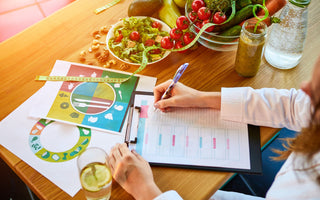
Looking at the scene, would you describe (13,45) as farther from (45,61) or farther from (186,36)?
(186,36)

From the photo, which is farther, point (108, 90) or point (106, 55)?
point (106, 55)

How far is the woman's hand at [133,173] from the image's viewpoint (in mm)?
890

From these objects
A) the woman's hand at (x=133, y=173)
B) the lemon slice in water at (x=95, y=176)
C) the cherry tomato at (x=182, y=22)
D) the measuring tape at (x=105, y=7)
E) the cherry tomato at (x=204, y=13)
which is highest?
the measuring tape at (x=105, y=7)

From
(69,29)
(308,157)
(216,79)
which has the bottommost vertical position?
(216,79)

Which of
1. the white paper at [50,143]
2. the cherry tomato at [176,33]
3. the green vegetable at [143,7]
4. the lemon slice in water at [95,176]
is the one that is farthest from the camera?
the green vegetable at [143,7]

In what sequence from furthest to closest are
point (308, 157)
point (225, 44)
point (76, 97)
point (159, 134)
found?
point (225, 44) → point (76, 97) → point (159, 134) → point (308, 157)

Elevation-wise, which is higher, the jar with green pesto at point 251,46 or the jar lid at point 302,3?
the jar lid at point 302,3

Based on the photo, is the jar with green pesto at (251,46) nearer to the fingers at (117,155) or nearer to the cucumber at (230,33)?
the cucumber at (230,33)

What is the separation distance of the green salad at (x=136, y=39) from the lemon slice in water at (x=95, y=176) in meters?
0.53

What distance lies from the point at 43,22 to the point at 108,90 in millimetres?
527

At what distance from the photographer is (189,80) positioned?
121 cm

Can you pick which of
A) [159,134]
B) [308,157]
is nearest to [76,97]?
[159,134]

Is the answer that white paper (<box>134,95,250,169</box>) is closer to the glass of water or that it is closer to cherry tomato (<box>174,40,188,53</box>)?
the glass of water

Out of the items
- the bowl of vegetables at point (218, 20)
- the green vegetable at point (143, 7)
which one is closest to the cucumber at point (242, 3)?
the bowl of vegetables at point (218, 20)
